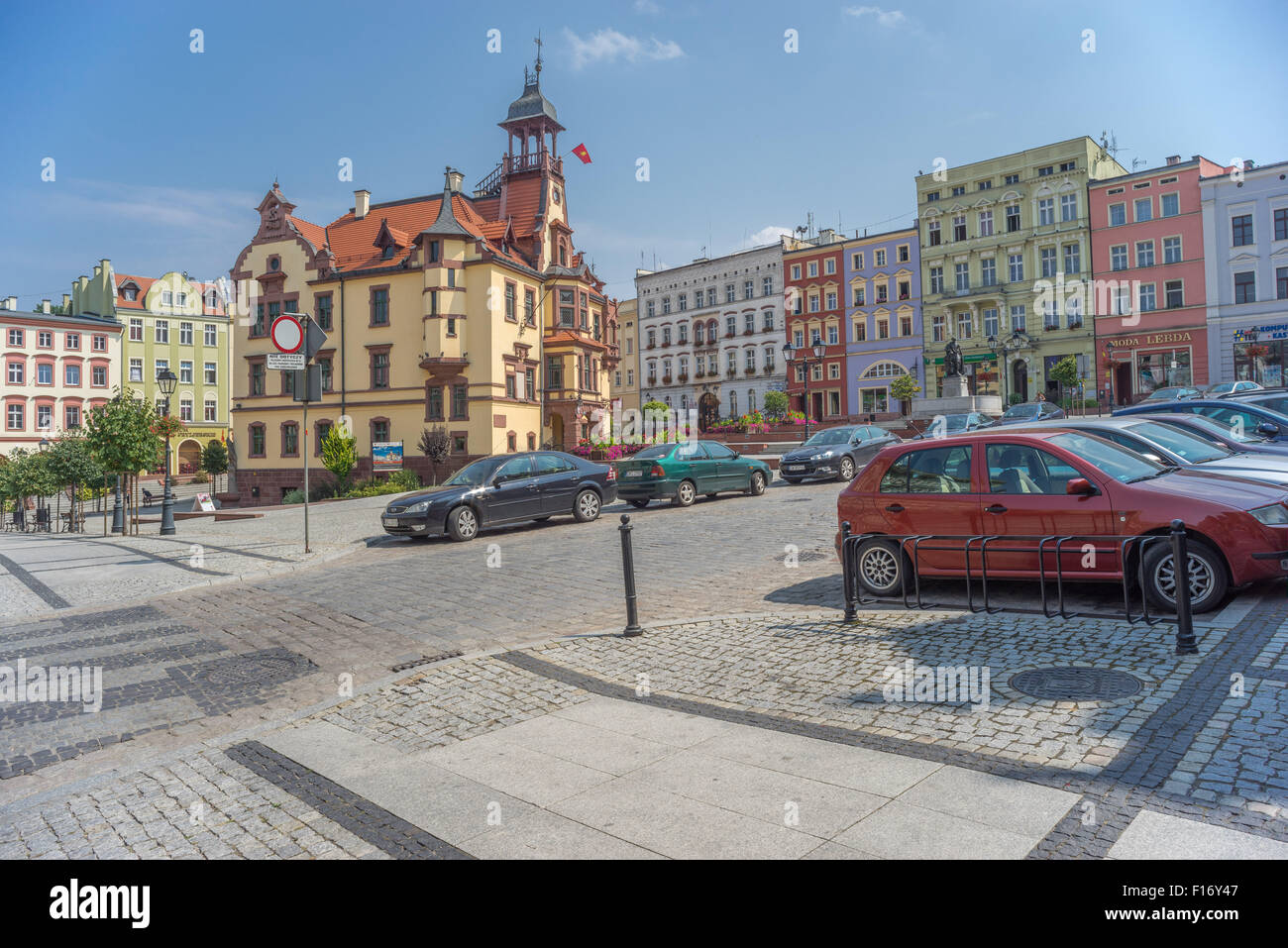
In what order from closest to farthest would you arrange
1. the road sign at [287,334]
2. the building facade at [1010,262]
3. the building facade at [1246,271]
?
the road sign at [287,334], the building facade at [1246,271], the building facade at [1010,262]

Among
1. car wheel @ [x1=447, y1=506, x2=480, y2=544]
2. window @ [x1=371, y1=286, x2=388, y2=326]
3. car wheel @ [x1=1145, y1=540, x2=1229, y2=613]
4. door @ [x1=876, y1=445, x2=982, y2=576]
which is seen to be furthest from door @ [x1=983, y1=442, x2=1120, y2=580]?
window @ [x1=371, y1=286, x2=388, y2=326]

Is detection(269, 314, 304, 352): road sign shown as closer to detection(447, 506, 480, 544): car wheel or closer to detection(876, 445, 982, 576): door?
detection(447, 506, 480, 544): car wheel

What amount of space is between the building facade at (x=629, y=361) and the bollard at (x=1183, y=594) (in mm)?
75274

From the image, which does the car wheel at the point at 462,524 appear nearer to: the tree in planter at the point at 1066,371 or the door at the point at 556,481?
the door at the point at 556,481

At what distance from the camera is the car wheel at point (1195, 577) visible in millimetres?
6770

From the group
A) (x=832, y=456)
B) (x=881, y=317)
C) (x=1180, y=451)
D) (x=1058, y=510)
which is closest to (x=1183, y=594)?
(x=1058, y=510)

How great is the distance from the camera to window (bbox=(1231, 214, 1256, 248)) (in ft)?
152

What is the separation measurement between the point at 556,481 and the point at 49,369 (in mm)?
66655

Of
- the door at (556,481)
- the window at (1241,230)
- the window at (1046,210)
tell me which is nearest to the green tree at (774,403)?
the window at (1046,210)

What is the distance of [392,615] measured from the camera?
9.18 meters

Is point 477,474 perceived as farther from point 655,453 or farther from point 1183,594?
point 1183,594
